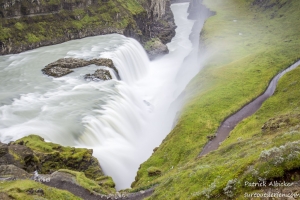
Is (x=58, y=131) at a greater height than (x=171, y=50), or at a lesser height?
greater

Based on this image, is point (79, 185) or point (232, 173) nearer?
point (232, 173)

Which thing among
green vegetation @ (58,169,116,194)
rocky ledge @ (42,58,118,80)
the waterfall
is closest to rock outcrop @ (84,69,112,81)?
rocky ledge @ (42,58,118,80)

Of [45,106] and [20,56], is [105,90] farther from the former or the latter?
[20,56]

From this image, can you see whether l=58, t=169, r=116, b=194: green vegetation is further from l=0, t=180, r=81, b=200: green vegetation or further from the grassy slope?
the grassy slope

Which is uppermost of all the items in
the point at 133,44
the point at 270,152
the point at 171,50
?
the point at 270,152

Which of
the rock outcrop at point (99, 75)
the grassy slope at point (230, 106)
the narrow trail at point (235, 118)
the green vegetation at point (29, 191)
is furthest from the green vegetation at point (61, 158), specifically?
the rock outcrop at point (99, 75)

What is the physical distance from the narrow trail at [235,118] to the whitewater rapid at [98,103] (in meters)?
11.0

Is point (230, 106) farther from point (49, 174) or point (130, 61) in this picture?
point (130, 61)

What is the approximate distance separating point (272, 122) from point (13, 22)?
7065cm

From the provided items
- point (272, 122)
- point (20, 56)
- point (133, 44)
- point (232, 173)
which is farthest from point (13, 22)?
point (232, 173)

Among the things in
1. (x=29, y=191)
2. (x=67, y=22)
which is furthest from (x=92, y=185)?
(x=67, y=22)

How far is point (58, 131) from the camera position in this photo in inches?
1462

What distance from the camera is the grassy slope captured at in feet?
64.6

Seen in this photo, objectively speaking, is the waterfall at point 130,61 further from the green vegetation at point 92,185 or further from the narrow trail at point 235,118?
the green vegetation at point 92,185
